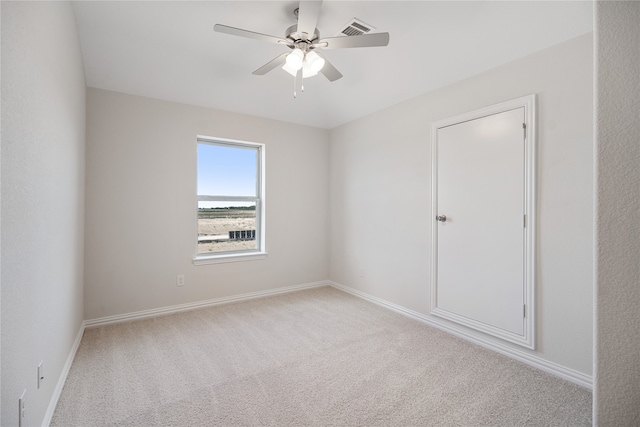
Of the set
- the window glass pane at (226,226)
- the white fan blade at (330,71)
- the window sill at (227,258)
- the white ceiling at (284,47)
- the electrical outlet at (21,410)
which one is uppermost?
the white ceiling at (284,47)

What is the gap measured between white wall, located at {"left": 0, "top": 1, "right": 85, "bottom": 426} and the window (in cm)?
152

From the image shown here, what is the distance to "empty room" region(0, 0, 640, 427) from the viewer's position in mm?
1172

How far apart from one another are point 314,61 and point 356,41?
33 cm

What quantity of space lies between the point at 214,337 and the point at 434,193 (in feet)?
8.59

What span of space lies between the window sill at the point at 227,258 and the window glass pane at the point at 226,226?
158mm

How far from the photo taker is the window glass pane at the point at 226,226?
3.75 m

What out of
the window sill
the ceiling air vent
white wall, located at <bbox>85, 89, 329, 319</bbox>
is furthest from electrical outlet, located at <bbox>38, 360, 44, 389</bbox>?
the ceiling air vent

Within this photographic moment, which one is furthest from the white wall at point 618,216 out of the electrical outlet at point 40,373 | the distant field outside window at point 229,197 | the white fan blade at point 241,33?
the distant field outside window at point 229,197

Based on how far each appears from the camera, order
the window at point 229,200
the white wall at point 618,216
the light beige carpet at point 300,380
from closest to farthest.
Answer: the white wall at point 618,216 < the light beige carpet at point 300,380 < the window at point 229,200

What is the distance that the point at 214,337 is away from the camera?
109 inches

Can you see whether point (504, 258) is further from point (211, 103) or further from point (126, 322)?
point (126, 322)

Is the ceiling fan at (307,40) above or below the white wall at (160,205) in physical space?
above

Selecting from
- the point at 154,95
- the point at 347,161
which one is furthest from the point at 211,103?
the point at 347,161

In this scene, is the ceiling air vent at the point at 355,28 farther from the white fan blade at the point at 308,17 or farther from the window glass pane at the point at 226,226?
the window glass pane at the point at 226,226
